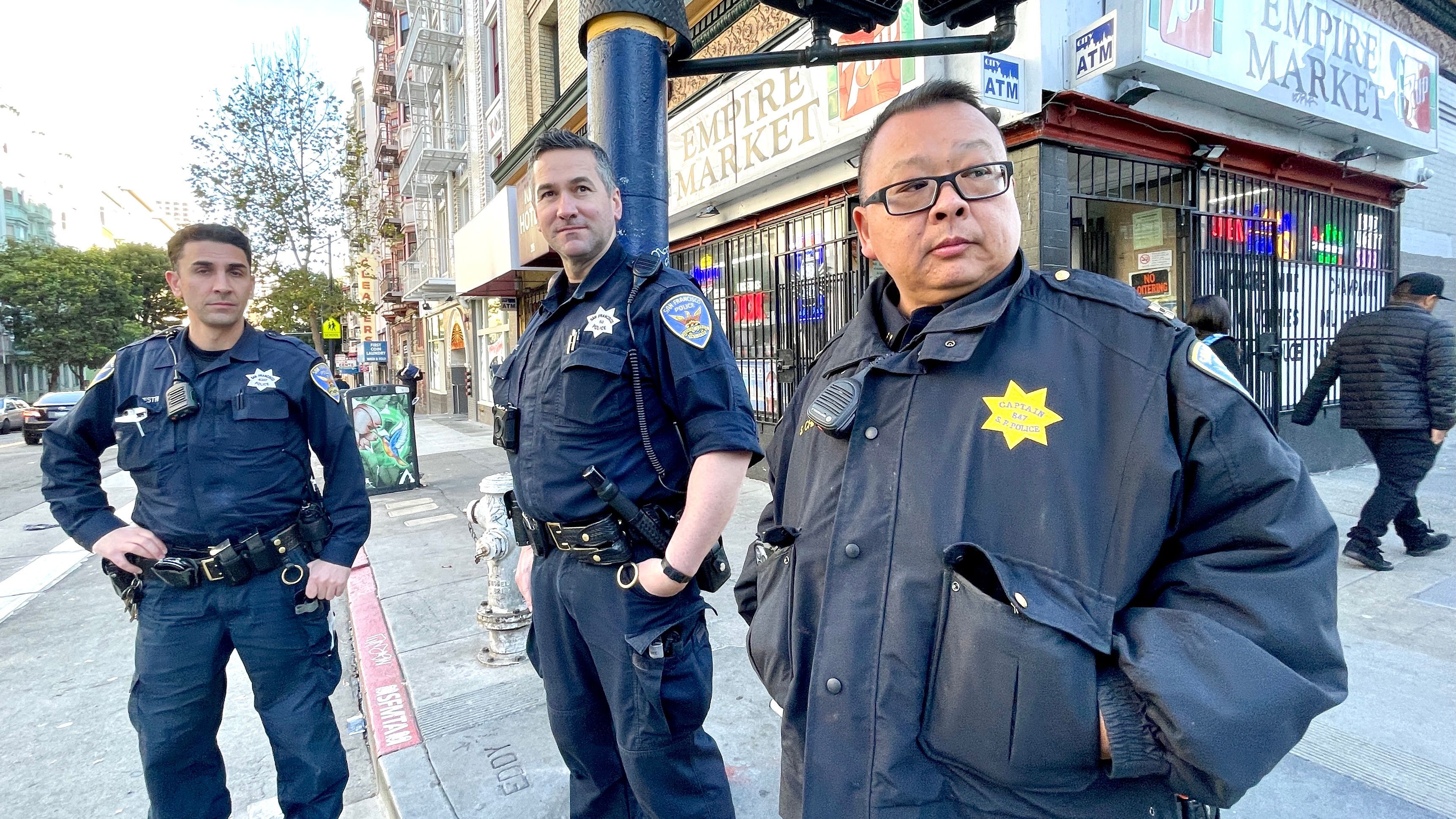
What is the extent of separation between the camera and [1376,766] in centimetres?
257

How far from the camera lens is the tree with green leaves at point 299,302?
57.5 feet

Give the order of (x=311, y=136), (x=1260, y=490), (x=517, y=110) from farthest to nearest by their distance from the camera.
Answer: (x=311, y=136) < (x=517, y=110) < (x=1260, y=490)

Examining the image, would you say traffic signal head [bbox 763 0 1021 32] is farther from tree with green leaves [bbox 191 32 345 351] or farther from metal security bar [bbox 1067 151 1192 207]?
tree with green leaves [bbox 191 32 345 351]

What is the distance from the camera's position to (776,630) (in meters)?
1.39

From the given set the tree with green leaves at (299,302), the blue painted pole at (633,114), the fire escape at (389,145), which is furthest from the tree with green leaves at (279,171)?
the blue painted pole at (633,114)

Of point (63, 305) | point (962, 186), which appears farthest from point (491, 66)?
point (63, 305)

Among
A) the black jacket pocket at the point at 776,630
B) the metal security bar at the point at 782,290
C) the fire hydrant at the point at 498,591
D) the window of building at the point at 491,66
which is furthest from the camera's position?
the window of building at the point at 491,66

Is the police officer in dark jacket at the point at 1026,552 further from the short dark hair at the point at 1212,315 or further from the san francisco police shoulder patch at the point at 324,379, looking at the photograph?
the short dark hair at the point at 1212,315

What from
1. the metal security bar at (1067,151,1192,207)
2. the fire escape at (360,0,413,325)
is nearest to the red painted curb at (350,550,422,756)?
the metal security bar at (1067,151,1192,207)

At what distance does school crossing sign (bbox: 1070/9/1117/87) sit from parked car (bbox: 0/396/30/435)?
1284 inches

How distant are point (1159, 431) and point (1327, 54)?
782 cm

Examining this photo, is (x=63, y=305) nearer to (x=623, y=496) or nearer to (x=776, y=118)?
(x=776, y=118)

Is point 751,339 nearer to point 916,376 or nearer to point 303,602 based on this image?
point 303,602

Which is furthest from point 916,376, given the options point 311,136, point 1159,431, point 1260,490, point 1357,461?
point 311,136
